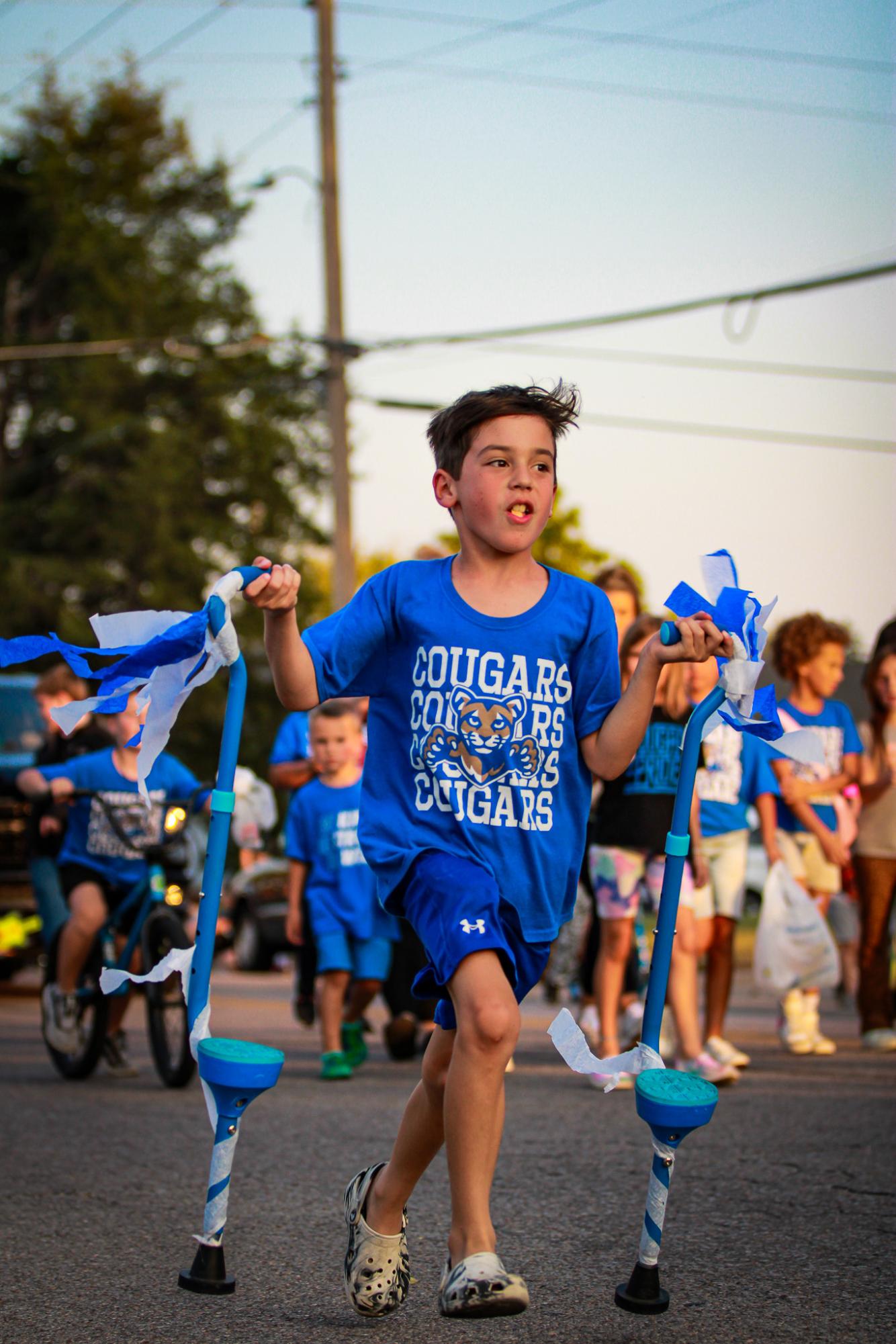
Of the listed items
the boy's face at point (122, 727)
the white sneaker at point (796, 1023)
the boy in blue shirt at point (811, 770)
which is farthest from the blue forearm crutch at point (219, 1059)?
the white sneaker at point (796, 1023)

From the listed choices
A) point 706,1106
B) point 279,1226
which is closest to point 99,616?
point 706,1106

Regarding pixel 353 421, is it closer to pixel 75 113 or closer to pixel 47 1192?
pixel 75 113

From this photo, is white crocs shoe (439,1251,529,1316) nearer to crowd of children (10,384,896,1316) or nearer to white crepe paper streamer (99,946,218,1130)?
crowd of children (10,384,896,1316)

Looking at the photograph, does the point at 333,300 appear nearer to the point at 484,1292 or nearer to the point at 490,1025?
the point at 490,1025

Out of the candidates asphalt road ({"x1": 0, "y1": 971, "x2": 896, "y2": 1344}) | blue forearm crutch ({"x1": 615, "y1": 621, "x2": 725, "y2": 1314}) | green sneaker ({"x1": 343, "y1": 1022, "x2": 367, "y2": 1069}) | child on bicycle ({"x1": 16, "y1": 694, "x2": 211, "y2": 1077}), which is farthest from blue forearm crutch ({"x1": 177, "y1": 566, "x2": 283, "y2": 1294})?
green sneaker ({"x1": 343, "y1": 1022, "x2": 367, "y2": 1069})

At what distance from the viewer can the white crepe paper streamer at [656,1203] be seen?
10.2ft

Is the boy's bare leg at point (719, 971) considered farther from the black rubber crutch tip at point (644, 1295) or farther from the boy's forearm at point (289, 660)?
the boy's forearm at point (289, 660)

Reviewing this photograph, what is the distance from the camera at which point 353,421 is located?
32.4 m

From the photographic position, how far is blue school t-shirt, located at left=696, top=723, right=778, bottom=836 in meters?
7.44

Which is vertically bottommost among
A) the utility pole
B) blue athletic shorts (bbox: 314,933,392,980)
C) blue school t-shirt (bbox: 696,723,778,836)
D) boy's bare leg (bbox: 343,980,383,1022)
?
boy's bare leg (bbox: 343,980,383,1022)

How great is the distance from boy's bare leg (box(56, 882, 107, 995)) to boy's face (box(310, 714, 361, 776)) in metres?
1.23

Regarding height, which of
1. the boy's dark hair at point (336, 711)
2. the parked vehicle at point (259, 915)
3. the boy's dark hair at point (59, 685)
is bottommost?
the parked vehicle at point (259, 915)

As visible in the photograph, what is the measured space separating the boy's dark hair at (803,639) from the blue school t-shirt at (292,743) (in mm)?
2591

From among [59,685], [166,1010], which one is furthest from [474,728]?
[59,685]
